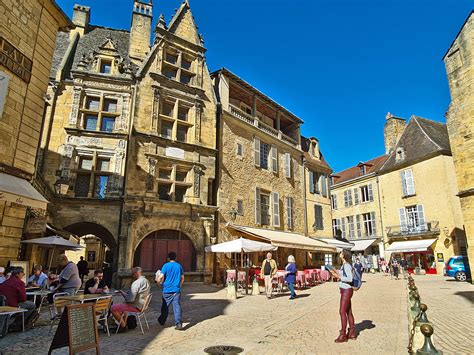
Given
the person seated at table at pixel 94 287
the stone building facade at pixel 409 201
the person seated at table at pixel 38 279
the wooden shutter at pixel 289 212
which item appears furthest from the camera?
the stone building facade at pixel 409 201

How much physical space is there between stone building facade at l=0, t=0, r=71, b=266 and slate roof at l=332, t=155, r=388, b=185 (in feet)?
85.6

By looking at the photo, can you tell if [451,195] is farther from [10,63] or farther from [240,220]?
[10,63]

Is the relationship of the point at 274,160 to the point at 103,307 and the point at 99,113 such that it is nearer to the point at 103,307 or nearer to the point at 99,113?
the point at 99,113

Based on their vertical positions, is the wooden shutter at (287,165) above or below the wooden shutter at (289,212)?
above

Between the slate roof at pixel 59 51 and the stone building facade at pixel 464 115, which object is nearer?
the stone building facade at pixel 464 115

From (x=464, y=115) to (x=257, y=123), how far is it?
921 centimetres

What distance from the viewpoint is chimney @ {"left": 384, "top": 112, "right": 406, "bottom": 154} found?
2897 cm

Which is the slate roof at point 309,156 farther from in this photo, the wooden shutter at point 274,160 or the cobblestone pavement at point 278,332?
the cobblestone pavement at point 278,332

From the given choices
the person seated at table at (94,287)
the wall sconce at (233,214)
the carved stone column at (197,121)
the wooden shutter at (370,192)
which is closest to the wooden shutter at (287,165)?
the wall sconce at (233,214)

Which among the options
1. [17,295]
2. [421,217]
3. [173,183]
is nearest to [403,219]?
[421,217]

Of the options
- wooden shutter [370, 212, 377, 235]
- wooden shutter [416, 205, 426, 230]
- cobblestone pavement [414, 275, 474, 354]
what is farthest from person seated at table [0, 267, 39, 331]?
wooden shutter [370, 212, 377, 235]

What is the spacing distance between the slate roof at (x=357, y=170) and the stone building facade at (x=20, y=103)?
26.1m

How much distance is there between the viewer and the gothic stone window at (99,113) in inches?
497

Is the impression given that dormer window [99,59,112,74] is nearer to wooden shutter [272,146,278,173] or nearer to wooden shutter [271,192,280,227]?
wooden shutter [272,146,278,173]
